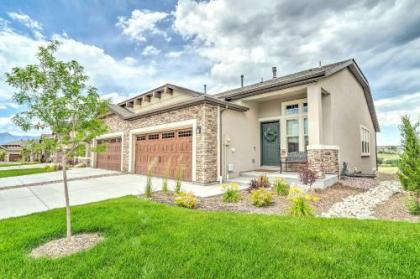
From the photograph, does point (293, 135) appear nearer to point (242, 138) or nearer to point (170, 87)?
point (242, 138)

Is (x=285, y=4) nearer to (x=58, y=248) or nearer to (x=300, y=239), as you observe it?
(x=300, y=239)

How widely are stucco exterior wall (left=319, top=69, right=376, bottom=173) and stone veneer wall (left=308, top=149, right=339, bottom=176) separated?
0.64m

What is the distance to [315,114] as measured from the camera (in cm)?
881

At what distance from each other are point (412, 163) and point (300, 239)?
4.93 metres

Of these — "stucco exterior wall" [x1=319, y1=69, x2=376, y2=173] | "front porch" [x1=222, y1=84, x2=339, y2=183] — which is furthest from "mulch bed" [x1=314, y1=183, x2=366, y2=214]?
"stucco exterior wall" [x1=319, y1=69, x2=376, y2=173]

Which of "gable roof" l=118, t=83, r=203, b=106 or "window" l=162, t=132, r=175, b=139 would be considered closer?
"window" l=162, t=132, r=175, b=139

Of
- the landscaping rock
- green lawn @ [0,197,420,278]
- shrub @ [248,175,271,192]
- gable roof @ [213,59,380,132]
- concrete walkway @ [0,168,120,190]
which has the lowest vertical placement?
the landscaping rock

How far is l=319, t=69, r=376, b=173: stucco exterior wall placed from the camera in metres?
9.95

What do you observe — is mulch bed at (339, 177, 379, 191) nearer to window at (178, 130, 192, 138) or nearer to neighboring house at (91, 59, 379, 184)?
neighboring house at (91, 59, 379, 184)

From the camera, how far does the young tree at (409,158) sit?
5.53 meters

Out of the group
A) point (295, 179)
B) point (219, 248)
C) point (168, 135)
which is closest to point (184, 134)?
point (168, 135)

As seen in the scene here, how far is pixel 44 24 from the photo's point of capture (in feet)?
27.2

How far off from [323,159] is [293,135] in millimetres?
2301

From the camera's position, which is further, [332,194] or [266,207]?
[332,194]
